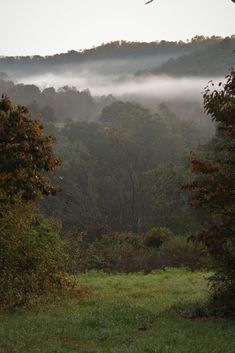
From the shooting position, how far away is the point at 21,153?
71.7ft

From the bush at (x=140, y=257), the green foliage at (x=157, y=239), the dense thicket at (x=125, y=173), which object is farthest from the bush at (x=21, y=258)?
the dense thicket at (x=125, y=173)

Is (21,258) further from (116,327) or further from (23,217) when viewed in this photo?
(116,327)

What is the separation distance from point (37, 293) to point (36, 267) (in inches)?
56.8

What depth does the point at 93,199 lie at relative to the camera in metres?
82.9

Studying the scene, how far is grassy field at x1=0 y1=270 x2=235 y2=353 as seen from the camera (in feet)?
44.9

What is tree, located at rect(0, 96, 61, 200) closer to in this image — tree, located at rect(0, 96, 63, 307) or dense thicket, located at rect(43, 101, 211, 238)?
tree, located at rect(0, 96, 63, 307)

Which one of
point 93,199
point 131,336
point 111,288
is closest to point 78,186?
point 93,199

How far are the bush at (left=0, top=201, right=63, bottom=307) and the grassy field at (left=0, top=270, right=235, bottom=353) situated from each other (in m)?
0.80

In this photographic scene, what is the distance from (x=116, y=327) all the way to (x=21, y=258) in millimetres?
4758

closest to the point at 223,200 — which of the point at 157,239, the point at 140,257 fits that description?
the point at 140,257

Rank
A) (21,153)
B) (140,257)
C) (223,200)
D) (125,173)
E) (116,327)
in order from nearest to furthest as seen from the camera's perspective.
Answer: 1. (116,327)
2. (223,200)
3. (21,153)
4. (140,257)
5. (125,173)

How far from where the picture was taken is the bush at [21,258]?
19000 millimetres

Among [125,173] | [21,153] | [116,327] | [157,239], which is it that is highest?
[21,153]

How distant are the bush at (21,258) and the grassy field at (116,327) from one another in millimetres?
796
